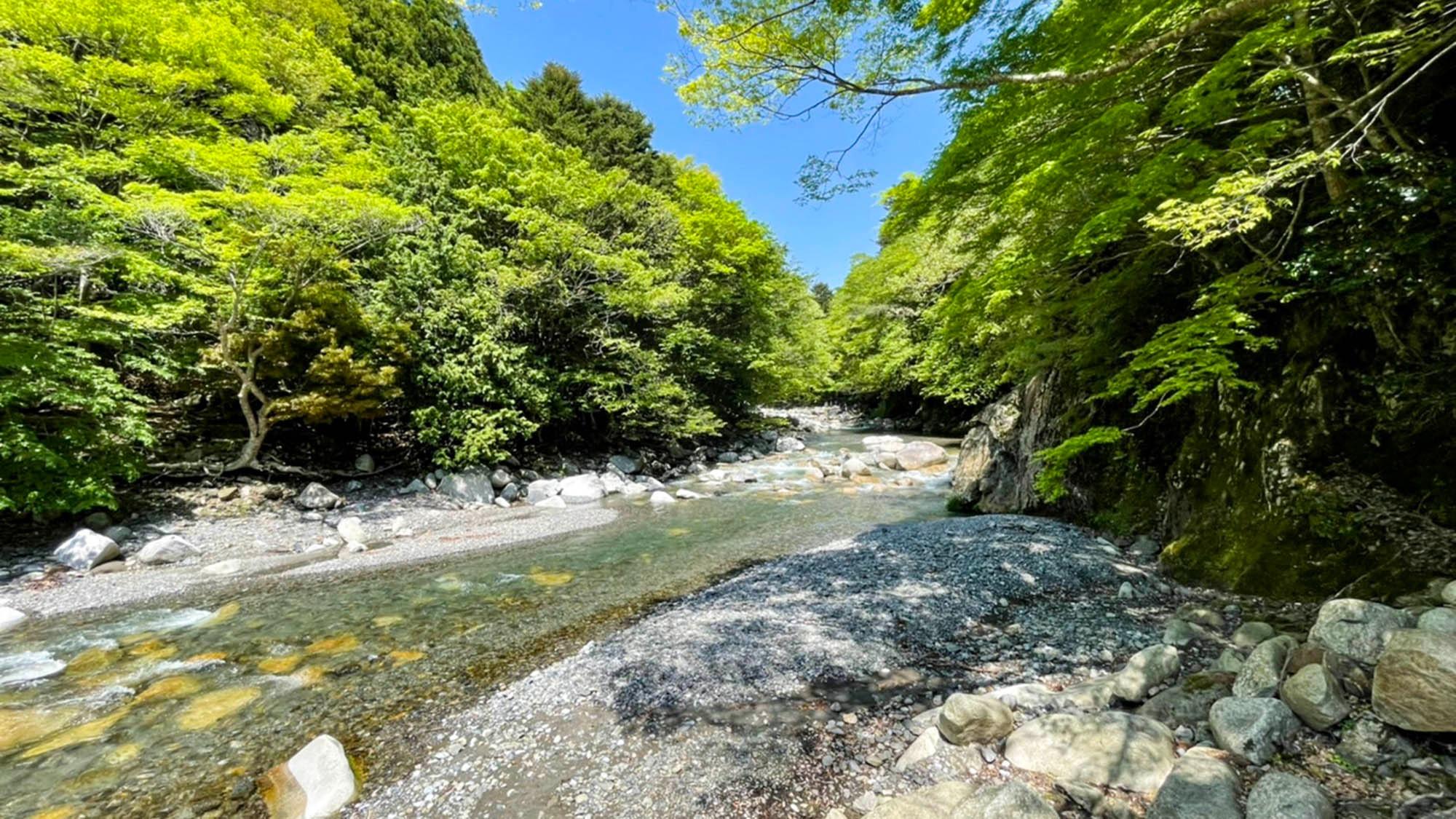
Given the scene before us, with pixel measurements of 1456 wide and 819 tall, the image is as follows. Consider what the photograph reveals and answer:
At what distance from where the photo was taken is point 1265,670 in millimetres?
3014

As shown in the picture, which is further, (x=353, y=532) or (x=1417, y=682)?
(x=353, y=532)

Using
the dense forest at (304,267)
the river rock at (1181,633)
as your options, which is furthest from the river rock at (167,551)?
the river rock at (1181,633)

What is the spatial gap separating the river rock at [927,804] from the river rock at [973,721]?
0.37 m

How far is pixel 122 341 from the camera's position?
345 inches

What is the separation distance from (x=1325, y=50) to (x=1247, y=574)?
481 cm

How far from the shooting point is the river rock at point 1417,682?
7.16 feet

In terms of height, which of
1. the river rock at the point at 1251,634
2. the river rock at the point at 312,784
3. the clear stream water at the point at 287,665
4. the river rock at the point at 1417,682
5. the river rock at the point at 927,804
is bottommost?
the clear stream water at the point at 287,665

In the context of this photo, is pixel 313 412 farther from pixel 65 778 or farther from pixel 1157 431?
pixel 1157 431

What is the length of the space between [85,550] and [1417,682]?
46.0ft

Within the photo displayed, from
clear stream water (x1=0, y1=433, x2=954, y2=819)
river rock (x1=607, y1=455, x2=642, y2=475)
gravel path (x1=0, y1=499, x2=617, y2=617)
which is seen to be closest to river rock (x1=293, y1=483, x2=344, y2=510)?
gravel path (x1=0, y1=499, x2=617, y2=617)

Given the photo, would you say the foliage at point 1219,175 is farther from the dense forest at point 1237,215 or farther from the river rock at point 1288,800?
the river rock at point 1288,800

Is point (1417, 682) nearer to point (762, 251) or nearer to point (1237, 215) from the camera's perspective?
point (1237, 215)

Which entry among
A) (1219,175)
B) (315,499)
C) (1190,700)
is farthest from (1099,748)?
(315,499)

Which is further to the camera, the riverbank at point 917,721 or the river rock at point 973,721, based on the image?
the river rock at point 973,721
